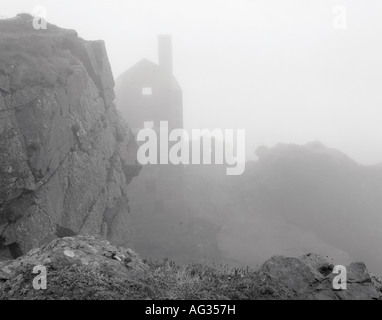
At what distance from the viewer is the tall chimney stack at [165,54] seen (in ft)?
140

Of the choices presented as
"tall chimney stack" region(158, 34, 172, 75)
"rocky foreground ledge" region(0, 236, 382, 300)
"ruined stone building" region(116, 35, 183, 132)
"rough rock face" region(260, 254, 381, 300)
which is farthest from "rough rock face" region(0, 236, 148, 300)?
"tall chimney stack" region(158, 34, 172, 75)

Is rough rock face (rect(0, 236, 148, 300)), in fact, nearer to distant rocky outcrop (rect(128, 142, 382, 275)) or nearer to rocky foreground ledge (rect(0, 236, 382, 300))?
rocky foreground ledge (rect(0, 236, 382, 300))

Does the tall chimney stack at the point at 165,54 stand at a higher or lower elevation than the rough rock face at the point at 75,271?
higher

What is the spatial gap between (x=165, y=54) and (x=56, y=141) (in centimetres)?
2859

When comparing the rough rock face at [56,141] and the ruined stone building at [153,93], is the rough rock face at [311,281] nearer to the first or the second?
the rough rock face at [56,141]

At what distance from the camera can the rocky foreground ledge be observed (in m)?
6.59

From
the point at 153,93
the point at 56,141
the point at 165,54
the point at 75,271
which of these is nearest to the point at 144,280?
the point at 75,271

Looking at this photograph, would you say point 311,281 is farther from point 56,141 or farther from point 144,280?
point 56,141

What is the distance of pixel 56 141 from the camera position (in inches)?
679

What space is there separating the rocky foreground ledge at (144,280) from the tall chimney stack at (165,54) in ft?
120

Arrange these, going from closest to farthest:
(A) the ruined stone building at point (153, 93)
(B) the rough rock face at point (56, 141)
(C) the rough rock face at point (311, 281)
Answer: (C) the rough rock face at point (311, 281), (B) the rough rock face at point (56, 141), (A) the ruined stone building at point (153, 93)

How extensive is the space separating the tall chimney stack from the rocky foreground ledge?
36.6 meters

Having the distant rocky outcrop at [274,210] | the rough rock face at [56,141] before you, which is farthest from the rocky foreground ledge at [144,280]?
the distant rocky outcrop at [274,210]
